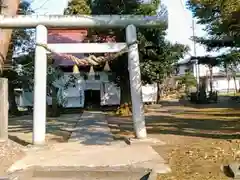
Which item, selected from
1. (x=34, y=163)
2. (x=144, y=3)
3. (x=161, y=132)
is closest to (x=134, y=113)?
(x=161, y=132)

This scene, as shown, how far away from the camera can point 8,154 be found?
32.1ft

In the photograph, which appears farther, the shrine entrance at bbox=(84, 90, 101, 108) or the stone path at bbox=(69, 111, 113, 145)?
the shrine entrance at bbox=(84, 90, 101, 108)

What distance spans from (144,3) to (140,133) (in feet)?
34.5

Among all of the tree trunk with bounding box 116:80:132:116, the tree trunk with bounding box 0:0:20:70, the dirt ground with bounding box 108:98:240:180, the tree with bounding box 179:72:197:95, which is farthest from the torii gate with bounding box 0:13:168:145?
the tree with bounding box 179:72:197:95

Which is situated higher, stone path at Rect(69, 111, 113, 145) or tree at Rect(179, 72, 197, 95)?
tree at Rect(179, 72, 197, 95)

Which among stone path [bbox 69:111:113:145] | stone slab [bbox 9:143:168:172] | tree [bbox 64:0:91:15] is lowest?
stone slab [bbox 9:143:168:172]

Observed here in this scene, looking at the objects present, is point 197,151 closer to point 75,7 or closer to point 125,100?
point 125,100

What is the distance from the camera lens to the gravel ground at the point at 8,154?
8.76 metres

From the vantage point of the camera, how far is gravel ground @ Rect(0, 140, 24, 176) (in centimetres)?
876

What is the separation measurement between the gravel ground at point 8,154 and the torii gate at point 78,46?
67cm

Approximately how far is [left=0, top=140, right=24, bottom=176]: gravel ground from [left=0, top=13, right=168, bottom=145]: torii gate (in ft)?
2.19

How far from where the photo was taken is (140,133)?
11578 mm

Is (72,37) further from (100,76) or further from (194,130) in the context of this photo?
(194,130)

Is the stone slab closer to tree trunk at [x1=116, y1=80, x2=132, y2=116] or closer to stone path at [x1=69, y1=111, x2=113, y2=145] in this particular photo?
stone path at [x1=69, y1=111, x2=113, y2=145]
